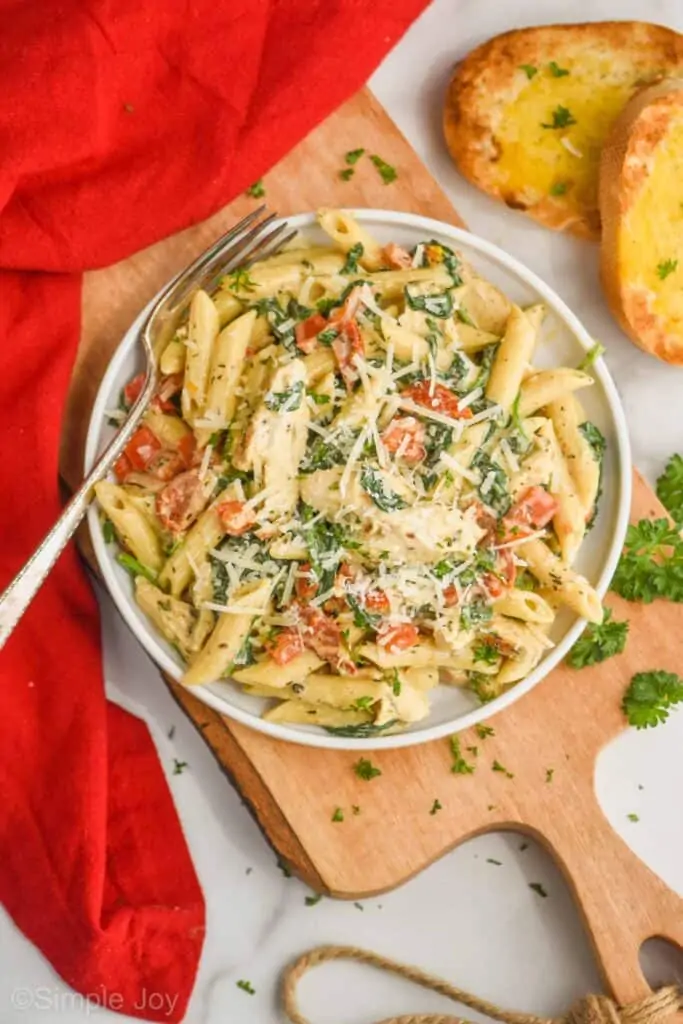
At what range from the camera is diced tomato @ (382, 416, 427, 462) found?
247 cm

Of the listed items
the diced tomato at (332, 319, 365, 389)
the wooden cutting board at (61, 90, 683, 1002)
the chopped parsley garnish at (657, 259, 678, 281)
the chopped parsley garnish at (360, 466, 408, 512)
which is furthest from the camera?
the chopped parsley garnish at (657, 259, 678, 281)

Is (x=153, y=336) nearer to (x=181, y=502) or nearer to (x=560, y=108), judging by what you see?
(x=181, y=502)

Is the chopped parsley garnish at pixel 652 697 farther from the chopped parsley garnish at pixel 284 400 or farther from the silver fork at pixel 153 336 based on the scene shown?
the silver fork at pixel 153 336

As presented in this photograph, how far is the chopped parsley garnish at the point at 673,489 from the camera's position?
9.56ft

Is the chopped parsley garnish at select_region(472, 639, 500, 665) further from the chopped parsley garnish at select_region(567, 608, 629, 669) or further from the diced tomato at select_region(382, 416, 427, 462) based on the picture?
the diced tomato at select_region(382, 416, 427, 462)

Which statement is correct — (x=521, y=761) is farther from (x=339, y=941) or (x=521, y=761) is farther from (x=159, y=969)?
(x=159, y=969)

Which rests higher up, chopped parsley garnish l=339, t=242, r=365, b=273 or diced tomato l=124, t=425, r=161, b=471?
chopped parsley garnish l=339, t=242, r=365, b=273

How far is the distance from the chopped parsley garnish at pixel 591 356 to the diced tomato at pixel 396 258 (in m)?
0.47

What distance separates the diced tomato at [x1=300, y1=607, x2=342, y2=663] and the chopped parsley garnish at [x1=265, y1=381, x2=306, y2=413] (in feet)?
1.44

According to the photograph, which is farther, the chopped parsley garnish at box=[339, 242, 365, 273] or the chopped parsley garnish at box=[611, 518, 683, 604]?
the chopped parsley garnish at box=[611, 518, 683, 604]

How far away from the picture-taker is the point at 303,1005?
2979mm

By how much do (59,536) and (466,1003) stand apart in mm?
1561

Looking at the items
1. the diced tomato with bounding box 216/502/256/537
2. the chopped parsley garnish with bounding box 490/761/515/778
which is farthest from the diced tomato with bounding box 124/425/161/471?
the chopped parsley garnish with bounding box 490/761/515/778

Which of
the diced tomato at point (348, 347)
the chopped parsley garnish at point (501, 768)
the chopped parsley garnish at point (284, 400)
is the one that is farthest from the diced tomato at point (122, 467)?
the chopped parsley garnish at point (501, 768)
